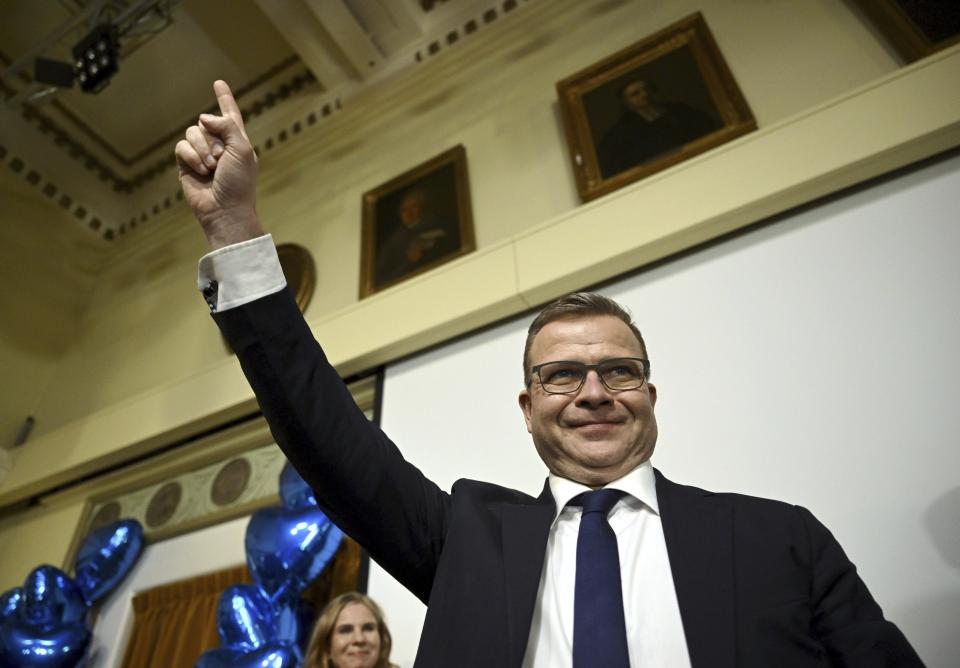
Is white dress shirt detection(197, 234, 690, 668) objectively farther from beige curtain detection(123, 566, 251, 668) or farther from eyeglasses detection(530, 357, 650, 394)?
beige curtain detection(123, 566, 251, 668)

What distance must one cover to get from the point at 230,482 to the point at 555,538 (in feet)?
10.3

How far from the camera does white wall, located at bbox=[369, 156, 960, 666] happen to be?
169cm

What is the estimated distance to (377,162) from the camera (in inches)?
182

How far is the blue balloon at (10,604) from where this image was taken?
2.90m

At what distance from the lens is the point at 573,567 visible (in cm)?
92

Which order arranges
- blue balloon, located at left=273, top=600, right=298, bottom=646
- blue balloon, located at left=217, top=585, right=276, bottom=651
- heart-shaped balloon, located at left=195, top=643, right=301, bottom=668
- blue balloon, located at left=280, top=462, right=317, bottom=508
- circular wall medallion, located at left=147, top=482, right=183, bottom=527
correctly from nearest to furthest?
heart-shaped balloon, located at left=195, top=643, right=301, bottom=668, blue balloon, located at left=217, top=585, right=276, bottom=651, blue balloon, located at left=273, top=600, right=298, bottom=646, blue balloon, located at left=280, top=462, right=317, bottom=508, circular wall medallion, located at left=147, top=482, right=183, bottom=527

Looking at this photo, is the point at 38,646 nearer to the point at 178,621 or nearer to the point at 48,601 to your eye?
the point at 48,601

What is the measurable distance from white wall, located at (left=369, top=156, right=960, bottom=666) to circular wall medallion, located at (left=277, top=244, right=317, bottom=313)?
166 centimetres

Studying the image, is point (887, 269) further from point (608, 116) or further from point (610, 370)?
point (608, 116)

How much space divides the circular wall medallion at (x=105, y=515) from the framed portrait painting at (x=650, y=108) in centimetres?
362

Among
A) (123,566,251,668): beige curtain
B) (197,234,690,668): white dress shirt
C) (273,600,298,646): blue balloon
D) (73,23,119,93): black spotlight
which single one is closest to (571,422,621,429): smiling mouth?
(197,234,690,668): white dress shirt

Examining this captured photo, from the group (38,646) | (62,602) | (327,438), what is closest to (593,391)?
(327,438)

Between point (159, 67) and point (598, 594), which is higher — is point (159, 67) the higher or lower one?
the higher one

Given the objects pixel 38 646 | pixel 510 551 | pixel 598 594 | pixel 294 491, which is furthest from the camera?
pixel 38 646
